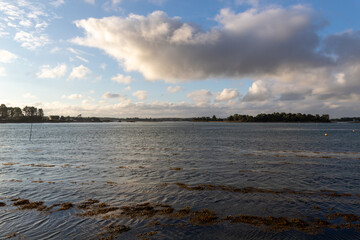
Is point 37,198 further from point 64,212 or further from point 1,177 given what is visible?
point 1,177

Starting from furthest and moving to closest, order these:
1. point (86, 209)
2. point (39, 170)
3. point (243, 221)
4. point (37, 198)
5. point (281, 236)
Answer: point (39, 170), point (37, 198), point (86, 209), point (243, 221), point (281, 236)

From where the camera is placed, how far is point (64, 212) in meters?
13.7

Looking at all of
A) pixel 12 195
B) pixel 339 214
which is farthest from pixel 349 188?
pixel 12 195

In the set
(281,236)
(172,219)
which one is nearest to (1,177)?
(172,219)

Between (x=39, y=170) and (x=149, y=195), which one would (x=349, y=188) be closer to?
(x=149, y=195)

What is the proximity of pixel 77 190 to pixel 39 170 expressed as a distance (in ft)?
38.5

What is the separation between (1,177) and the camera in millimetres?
22781

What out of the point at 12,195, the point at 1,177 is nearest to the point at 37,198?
the point at 12,195

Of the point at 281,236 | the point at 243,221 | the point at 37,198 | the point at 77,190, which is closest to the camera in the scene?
the point at 281,236

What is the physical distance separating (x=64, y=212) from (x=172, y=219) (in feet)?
22.0

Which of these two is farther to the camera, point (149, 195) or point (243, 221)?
point (149, 195)

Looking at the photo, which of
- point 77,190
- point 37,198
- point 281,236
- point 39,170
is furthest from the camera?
point 39,170

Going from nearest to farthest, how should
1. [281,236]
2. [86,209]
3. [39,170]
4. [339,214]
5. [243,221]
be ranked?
[281,236] → [243,221] → [339,214] → [86,209] → [39,170]

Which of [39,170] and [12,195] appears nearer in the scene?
[12,195]
